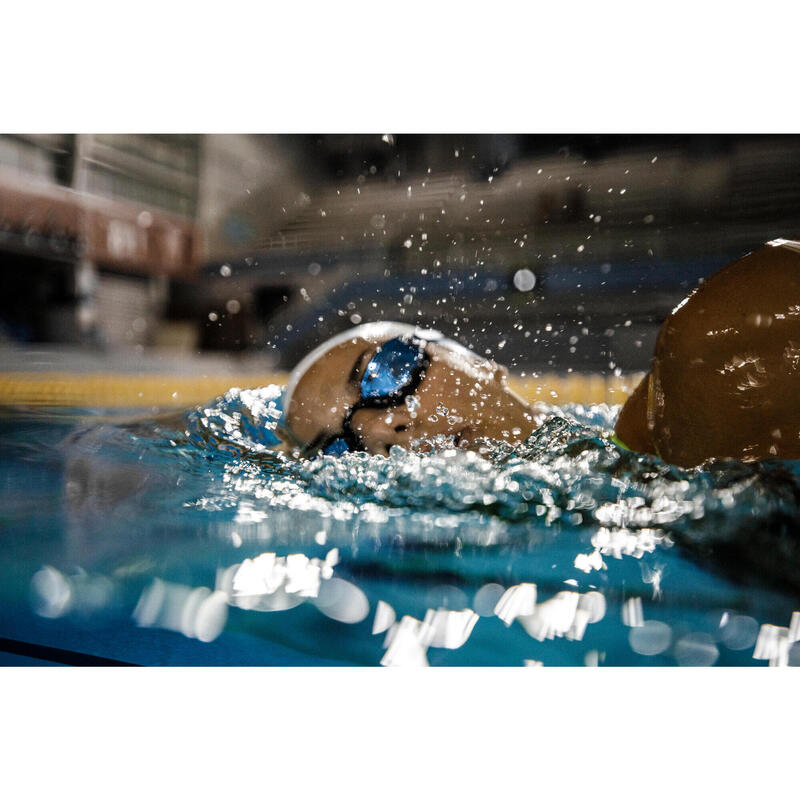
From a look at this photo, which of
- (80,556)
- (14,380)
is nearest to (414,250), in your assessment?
(14,380)

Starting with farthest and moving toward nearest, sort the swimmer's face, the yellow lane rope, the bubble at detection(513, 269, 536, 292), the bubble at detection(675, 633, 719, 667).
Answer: the bubble at detection(513, 269, 536, 292)
the yellow lane rope
the swimmer's face
the bubble at detection(675, 633, 719, 667)

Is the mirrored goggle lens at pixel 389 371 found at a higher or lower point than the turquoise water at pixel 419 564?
higher

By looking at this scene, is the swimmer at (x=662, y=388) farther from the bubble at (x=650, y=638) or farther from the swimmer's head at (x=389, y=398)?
the bubble at (x=650, y=638)

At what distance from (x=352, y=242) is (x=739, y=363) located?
6.02 ft

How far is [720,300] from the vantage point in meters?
0.87

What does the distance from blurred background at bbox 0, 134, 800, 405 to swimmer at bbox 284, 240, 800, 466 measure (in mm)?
718

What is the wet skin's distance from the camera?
0.84 m

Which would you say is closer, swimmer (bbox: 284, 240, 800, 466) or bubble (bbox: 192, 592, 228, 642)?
bubble (bbox: 192, 592, 228, 642)

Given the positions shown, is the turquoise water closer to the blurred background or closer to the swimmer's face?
the swimmer's face

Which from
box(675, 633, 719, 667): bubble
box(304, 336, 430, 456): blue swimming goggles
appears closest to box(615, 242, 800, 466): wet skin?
box(675, 633, 719, 667): bubble

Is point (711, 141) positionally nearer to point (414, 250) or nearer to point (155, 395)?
point (414, 250)

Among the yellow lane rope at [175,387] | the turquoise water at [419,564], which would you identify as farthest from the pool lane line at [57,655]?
the yellow lane rope at [175,387]

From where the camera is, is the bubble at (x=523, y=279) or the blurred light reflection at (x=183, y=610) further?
the bubble at (x=523, y=279)

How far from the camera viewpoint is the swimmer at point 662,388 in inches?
33.4
